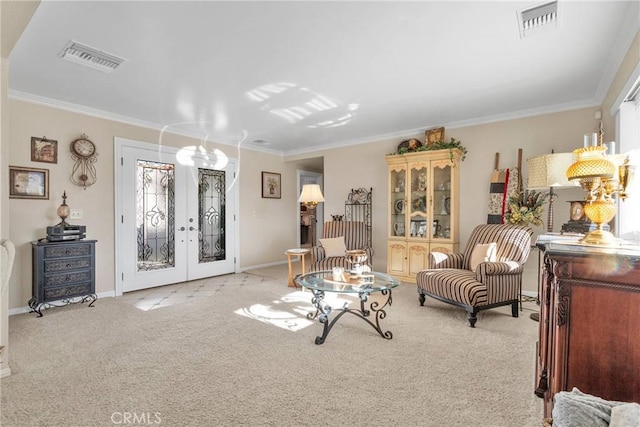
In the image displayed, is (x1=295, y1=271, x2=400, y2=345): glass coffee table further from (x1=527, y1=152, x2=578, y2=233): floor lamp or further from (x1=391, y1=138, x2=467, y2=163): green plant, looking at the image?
(x1=391, y1=138, x2=467, y2=163): green plant

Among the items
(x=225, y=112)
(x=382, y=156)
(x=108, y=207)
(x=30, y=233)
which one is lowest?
(x=30, y=233)

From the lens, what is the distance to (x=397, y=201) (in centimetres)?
523

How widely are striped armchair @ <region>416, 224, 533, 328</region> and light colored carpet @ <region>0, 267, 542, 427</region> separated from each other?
0.74 ft

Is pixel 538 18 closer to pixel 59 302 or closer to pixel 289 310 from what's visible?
pixel 289 310

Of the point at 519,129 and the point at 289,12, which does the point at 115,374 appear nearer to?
the point at 289,12

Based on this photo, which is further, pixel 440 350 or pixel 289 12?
pixel 440 350

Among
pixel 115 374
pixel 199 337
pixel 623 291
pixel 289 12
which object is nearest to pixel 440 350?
pixel 623 291

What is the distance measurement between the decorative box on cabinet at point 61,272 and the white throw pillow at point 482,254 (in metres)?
4.52

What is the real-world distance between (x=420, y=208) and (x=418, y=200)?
5.1 inches

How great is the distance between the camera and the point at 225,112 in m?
4.28

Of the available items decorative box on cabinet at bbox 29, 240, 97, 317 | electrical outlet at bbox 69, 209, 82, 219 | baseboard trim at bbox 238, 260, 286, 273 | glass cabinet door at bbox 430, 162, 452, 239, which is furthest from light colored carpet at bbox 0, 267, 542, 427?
baseboard trim at bbox 238, 260, 286, 273

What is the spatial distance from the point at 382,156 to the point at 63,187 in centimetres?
464

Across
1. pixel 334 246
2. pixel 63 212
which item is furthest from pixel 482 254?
pixel 63 212

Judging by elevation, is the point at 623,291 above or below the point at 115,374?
above
